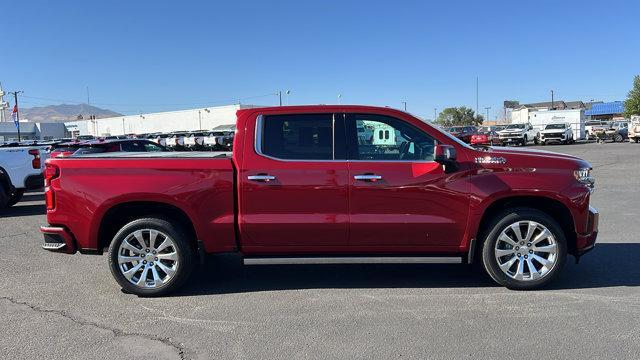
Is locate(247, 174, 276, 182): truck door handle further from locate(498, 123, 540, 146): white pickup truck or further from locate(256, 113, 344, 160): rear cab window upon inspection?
locate(498, 123, 540, 146): white pickup truck

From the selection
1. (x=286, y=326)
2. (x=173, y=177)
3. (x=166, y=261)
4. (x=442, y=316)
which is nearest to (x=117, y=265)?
(x=166, y=261)

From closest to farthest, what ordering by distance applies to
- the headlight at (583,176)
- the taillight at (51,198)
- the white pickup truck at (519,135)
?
the headlight at (583,176) → the taillight at (51,198) → the white pickup truck at (519,135)

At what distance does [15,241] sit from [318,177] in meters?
5.67

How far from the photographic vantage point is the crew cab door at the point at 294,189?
5.18 meters

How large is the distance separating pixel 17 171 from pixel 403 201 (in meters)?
9.28

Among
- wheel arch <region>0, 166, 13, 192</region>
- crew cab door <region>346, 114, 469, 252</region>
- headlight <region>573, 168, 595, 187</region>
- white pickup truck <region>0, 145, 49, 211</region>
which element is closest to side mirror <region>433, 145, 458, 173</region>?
crew cab door <region>346, 114, 469, 252</region>

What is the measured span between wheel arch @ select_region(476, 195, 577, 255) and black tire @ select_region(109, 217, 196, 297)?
2.90 metres

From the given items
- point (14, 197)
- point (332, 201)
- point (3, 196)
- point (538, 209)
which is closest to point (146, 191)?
point (332, 201)

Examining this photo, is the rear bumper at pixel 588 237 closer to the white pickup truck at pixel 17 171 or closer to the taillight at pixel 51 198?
the taillight at pixel 51 198

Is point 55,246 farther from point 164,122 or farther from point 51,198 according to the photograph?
point 164,122

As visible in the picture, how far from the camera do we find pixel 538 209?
5.43 metres

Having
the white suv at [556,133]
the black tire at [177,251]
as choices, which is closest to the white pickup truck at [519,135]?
the white suv at [556,133]

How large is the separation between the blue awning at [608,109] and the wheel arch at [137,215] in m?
110

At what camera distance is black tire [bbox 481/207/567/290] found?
5250 mm
